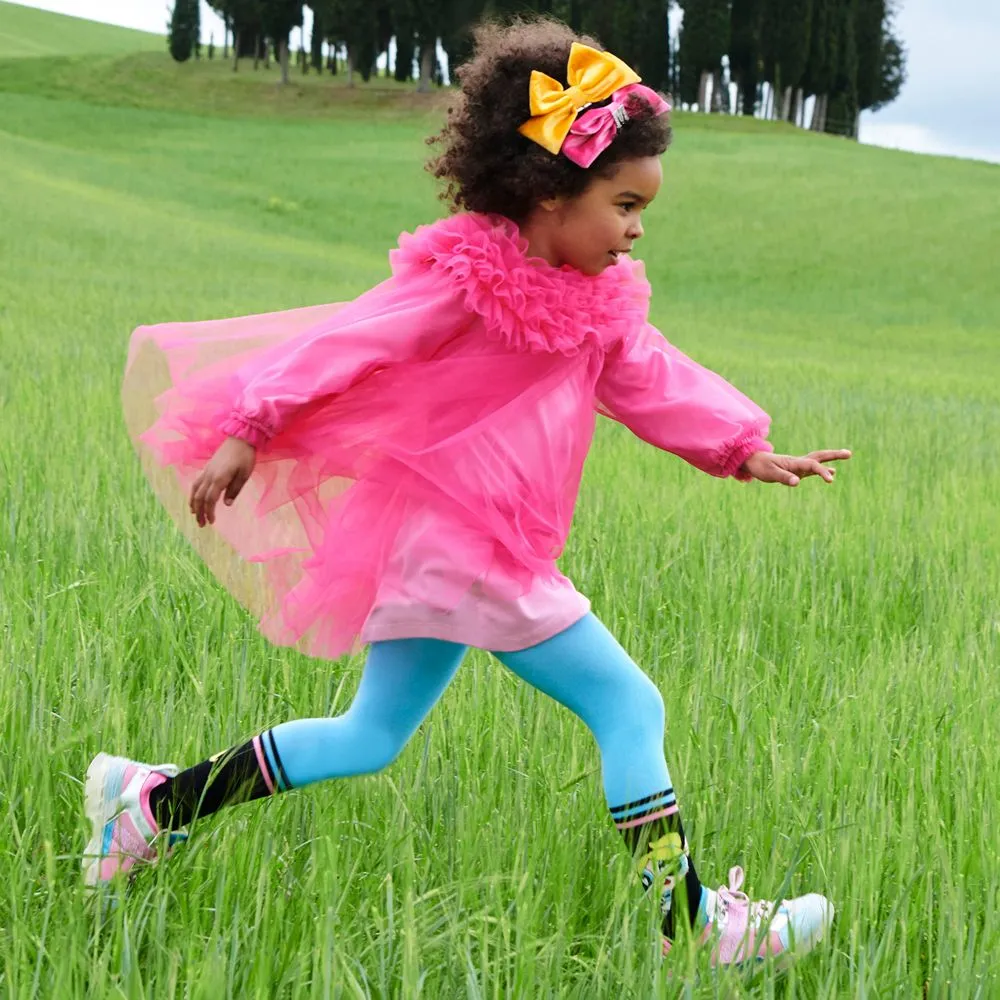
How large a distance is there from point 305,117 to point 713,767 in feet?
168

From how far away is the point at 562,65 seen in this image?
7.20 ft

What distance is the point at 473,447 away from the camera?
6.65 feet

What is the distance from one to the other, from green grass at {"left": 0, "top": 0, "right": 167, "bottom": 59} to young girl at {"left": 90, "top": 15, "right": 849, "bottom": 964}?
8569cm

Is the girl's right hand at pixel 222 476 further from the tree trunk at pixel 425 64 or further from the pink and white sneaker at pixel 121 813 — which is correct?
the tree trunk at pixel 425 64

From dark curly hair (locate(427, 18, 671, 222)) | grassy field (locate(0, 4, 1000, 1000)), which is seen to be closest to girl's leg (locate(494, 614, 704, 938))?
grassy field (locate(0, 4, 1000, 1000))

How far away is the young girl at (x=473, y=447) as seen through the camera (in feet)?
6.34

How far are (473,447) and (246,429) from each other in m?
0.35

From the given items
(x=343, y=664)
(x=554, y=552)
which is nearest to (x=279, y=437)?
(x=554, y=552)

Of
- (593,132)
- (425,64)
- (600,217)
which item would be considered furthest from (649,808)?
(425,64)

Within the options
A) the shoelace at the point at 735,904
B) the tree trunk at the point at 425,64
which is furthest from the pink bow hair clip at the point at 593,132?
the tree trunk at the point at 425,64

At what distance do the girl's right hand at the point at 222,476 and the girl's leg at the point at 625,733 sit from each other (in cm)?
48

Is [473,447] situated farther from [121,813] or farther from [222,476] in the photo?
[121,813]

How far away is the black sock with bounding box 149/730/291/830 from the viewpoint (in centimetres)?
203

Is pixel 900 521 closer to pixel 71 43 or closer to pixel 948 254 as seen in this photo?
pixel 948 254
